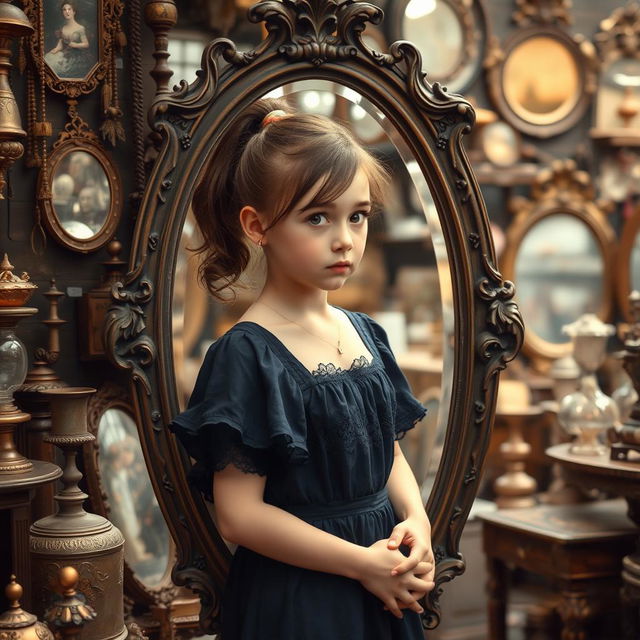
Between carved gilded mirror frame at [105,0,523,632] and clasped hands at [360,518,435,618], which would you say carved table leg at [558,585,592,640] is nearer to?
carved gilded mirror frame at [105,0,523,632]

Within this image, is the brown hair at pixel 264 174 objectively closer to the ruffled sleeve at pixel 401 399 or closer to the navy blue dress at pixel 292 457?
the navy blue dress at pixel 292 457

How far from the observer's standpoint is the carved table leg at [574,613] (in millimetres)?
3166

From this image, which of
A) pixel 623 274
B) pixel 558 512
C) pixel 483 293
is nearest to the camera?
pixel 483 293

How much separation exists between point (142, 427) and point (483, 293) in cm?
71

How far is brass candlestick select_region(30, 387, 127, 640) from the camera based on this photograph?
194 centimetres

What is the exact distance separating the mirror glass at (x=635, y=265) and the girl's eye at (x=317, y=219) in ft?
9.81

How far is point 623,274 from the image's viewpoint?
448 centimetres

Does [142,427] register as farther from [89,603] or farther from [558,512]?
[558,512]

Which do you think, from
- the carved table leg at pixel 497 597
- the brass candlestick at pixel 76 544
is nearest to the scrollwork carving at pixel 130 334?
the brass candlestick at pixel 76 544

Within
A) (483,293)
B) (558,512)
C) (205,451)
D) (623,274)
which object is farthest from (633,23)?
(205,451)

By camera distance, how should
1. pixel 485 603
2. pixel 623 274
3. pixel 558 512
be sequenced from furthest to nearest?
pixel 623 274 < pixel 485 603 < pixel 558 512

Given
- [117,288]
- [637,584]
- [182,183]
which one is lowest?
[637,584]

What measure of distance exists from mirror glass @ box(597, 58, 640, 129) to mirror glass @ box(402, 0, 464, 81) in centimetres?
76

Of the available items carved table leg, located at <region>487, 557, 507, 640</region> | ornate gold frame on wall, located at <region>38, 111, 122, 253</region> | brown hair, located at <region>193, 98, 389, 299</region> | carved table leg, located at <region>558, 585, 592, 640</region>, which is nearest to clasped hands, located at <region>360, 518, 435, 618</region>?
brown hair, located at <region>193, 98, 389, 299</region>
